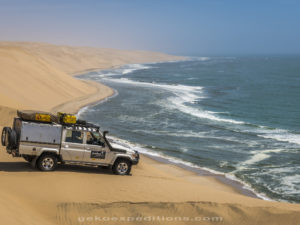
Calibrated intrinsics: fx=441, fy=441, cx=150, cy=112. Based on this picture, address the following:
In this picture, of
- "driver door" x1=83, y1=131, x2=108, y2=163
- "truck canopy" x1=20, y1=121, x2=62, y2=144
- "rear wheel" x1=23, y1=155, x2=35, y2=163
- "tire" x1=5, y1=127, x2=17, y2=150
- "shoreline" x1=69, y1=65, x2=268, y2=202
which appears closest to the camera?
"truck canopy" x1=20, y1=121, x2=62, y2=144

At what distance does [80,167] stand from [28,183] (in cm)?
297

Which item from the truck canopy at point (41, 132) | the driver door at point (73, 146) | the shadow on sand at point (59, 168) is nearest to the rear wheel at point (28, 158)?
the shadow on sand at point (59, 168)

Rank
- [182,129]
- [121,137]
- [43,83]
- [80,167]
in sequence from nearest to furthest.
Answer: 1. [80,167]
2. [121,137]
3. [182,129]
4. [43,83]

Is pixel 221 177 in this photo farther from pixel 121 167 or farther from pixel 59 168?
pixel 59 168

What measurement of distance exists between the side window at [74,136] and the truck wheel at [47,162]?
80 centimetres

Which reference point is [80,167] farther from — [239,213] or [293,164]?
[293,164]

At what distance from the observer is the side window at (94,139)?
1565 centimetres

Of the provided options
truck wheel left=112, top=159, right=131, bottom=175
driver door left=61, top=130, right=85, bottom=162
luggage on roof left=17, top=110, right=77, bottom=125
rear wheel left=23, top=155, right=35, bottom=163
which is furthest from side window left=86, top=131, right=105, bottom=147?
rear wheel left=23, top=155, right=35, bottom=163

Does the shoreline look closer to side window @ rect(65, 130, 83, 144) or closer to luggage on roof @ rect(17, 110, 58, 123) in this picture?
side window @ rect(65, 130, 83, 144)

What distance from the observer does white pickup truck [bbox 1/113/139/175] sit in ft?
48.7

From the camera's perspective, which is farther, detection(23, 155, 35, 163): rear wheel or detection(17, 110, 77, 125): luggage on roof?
detection(23, 155, 35, 163): rear wheel

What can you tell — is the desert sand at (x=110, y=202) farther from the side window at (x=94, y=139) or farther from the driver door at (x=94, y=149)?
the side window at (x=94, y=139)

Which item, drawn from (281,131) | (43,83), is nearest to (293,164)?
(281,131)

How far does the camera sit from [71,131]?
50.4 feet
